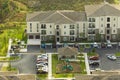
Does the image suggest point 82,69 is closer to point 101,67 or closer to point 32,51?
point 101,67

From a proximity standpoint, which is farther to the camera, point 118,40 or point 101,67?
point 118,40

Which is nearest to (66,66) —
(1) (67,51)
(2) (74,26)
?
(1) (67,51)

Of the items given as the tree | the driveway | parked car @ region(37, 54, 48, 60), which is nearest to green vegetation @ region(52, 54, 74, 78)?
parked car @ region(37, 54, 48, 60)

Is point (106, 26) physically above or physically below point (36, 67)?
above

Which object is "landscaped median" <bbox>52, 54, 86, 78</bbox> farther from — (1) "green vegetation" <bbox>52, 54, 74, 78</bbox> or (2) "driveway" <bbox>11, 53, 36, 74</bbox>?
(2) "driveway" <bbox>11, 53, 36, 74</bbox>

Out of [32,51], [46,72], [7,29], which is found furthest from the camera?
[7,29]

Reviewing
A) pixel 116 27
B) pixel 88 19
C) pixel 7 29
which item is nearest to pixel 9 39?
pixel 7 29

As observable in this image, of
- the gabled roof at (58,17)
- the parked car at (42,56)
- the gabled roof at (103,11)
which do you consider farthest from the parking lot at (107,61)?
the parked car at (42,56)

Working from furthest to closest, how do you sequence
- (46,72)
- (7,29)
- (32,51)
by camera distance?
(7,29)
(32,51)
(46,72)

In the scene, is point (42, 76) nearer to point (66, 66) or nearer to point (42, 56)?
point (66, 66)
